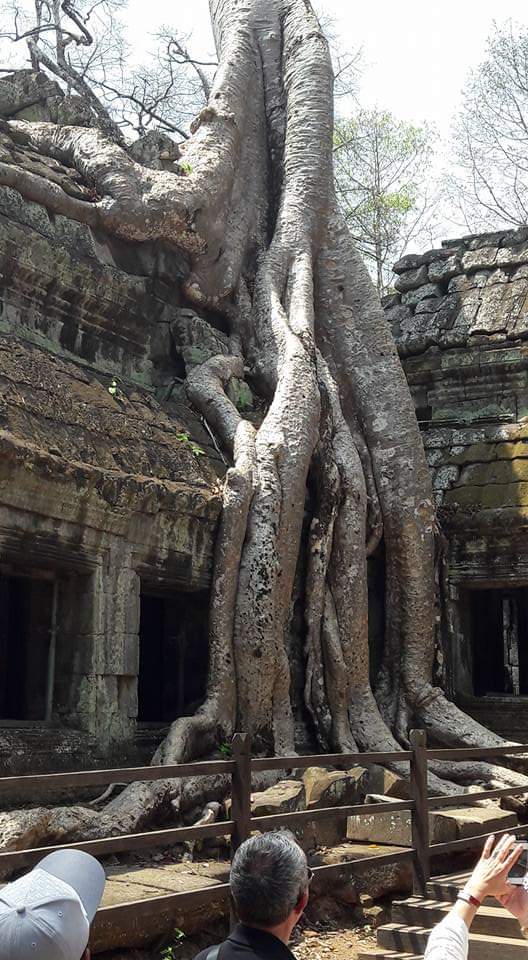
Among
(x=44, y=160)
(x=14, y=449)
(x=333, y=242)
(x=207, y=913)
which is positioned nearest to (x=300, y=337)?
(x=333, y=242)

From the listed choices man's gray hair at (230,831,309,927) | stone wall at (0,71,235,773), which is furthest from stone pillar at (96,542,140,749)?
man's gray hair at (230,831,309,927)

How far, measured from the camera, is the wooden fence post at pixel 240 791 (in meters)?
4.24

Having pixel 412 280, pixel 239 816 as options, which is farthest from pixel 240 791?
pixel 412 280

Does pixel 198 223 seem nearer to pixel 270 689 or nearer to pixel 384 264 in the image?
pixel 270 689

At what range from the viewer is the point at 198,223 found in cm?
805

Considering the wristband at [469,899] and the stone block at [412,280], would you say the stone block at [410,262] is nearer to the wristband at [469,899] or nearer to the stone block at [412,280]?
the stone block at [412,280]

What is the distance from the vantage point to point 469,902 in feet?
7.18

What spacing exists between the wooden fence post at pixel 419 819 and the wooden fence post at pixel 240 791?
1128mm

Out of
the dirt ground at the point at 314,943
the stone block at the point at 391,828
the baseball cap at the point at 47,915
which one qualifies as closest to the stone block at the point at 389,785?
the stone block at the point at 391,828

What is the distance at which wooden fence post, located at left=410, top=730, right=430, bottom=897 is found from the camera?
5098mm

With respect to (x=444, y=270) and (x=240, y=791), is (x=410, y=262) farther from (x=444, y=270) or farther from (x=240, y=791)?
(x=240, y=791)

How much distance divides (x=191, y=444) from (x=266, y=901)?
195 inches

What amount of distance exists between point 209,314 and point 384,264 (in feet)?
41.2

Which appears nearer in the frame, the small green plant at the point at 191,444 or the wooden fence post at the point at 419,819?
the wooden fence post at the point at 419,819
